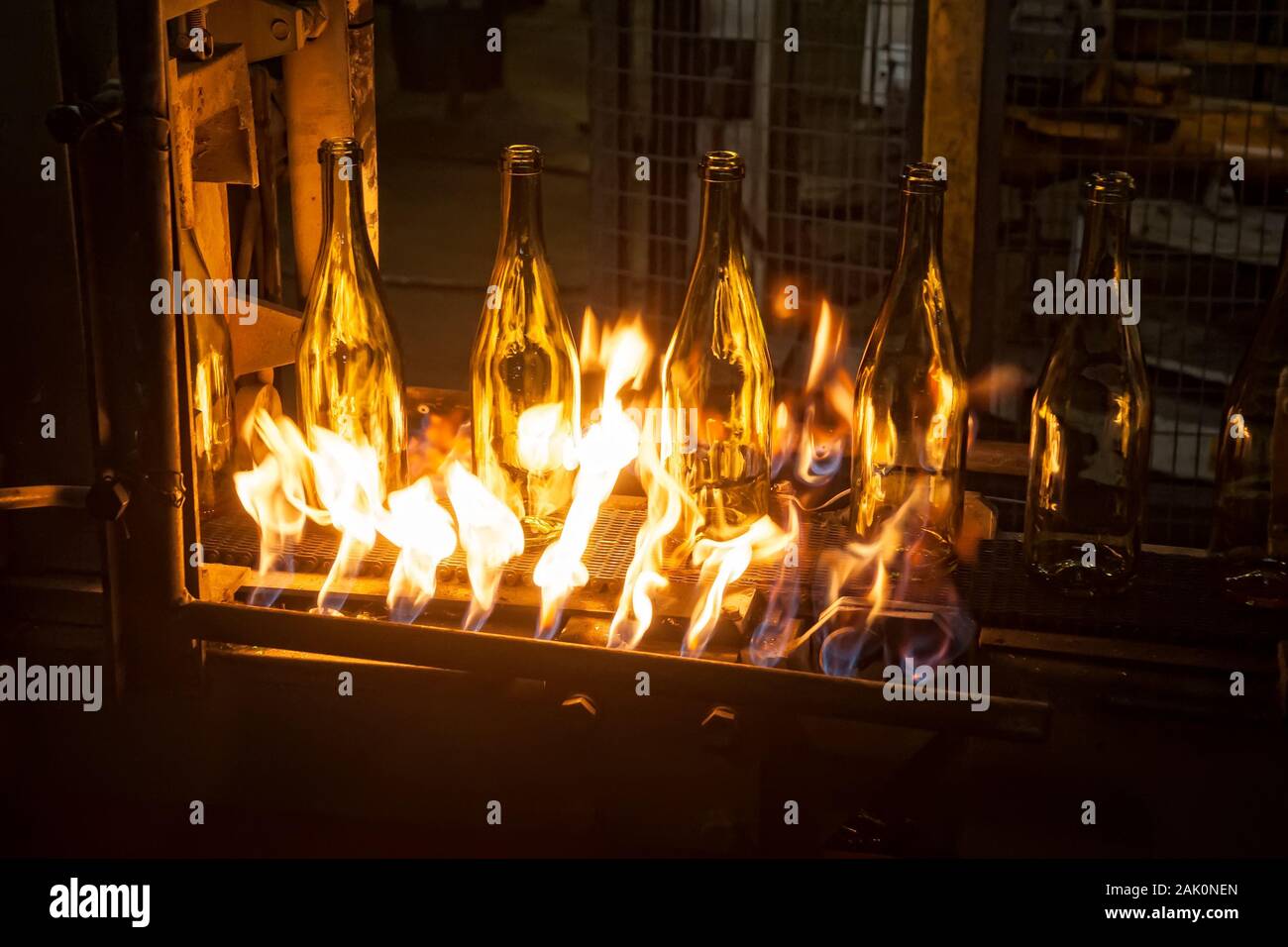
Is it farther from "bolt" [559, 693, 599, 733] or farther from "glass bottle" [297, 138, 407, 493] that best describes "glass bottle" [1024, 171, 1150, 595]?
"glass bottle" [297, 138, 407, 493]

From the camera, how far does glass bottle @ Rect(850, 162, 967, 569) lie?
1.41 m

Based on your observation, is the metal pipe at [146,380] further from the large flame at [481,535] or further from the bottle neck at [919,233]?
the bottle neck at [919,233]

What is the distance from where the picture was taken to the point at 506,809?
131cm

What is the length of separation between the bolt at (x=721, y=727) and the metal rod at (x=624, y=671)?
0.13 metres

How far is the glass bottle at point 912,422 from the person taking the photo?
1.41 m

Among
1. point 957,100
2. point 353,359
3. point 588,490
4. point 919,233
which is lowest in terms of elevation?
point 588,490

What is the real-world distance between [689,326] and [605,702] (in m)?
0.45

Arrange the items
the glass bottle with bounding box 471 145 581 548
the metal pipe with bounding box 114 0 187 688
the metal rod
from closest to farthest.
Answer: the metal rod
the metal pipe with bounding box 114 0 187 688
the glass bottle with bounding box 471 145 581 548

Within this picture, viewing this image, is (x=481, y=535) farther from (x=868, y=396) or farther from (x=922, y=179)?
(x=922, y=179)

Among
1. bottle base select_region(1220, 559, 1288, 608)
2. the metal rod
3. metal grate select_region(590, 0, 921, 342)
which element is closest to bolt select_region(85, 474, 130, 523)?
the metal rod

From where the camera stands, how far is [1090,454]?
1433mm

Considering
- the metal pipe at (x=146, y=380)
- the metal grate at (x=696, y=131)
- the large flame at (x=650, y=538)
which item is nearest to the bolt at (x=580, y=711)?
the large flame at (x=650, y=538)

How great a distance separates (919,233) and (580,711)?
0.53m

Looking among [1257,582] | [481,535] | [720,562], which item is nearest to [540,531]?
[481,535]
